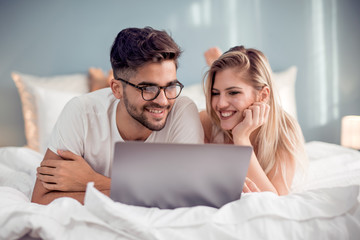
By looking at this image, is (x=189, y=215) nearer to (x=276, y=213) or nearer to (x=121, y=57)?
(x=276, y=213)

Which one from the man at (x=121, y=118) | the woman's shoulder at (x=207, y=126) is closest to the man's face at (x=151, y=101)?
the man at (x=121, y=118)

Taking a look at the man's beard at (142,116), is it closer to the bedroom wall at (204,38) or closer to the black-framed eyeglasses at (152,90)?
the black-framed eyeglasses at (152,90)

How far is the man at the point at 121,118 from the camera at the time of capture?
1194 millimetres

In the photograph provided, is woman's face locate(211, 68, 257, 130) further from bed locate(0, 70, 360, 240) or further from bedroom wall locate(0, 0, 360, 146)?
bedroom wall locate(0, 0, 360, 146)

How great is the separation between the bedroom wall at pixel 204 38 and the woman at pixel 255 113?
3.21 ft

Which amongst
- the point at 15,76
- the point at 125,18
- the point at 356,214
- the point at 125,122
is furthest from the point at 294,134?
the point at 15,76

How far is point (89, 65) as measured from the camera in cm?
265

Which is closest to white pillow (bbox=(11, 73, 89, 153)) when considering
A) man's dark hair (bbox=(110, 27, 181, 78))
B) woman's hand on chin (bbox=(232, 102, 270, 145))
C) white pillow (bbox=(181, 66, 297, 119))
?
white pillow (bbox=(181, 66, 297, 119))

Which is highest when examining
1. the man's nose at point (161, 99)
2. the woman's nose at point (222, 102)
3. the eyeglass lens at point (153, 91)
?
the eyeglass lens at point (153, 91)

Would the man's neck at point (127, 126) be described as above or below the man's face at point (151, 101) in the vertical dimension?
below

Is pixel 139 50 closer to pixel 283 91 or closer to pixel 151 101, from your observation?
pixel 151 101

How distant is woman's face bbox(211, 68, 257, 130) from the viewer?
149cm

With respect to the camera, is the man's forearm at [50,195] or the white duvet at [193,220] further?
the man's forearm at [50,195]

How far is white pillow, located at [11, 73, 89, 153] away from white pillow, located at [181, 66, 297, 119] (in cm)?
88
